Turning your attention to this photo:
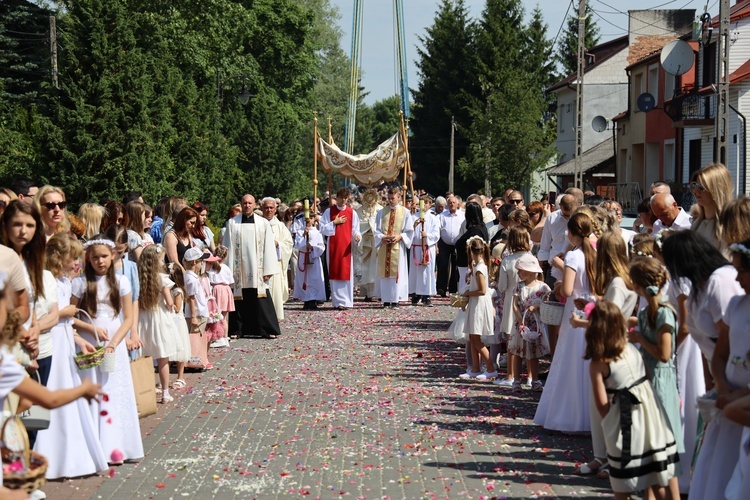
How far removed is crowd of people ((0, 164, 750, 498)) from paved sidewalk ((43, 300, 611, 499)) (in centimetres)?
33

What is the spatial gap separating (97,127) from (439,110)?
52736mm

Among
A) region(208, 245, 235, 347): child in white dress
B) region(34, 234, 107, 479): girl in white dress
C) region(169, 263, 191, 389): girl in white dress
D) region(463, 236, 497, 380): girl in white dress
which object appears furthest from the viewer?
region(208, 245, 235, 347): child in white dress

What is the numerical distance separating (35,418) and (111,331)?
2268 mm

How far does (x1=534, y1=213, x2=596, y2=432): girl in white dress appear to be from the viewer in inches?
364

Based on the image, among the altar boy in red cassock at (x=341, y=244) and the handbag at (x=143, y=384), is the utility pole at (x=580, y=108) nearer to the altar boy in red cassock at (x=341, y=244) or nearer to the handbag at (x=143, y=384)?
the altar boy in red cassock at (x=341, y=244)

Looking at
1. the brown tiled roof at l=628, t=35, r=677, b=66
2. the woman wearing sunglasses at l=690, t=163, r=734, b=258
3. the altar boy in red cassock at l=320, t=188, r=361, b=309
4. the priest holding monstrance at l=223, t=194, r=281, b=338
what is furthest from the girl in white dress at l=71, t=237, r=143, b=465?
the brown tiled roof at l=628, t=35, r=677, b=66

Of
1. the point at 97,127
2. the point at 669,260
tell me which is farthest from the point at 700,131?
the point at 669,260

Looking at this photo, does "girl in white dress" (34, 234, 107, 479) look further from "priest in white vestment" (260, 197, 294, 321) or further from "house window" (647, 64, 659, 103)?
"house window" (647, 64, 659, 103)

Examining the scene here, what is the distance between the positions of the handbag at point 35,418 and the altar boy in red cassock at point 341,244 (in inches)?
578

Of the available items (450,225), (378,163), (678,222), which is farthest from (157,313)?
(378,163)

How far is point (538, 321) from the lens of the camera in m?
11.6

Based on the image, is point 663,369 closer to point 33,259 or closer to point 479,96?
point 33,259

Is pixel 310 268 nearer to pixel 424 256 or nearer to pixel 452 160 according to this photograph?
pixel 424 256

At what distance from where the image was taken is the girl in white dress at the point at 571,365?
9250 mm
